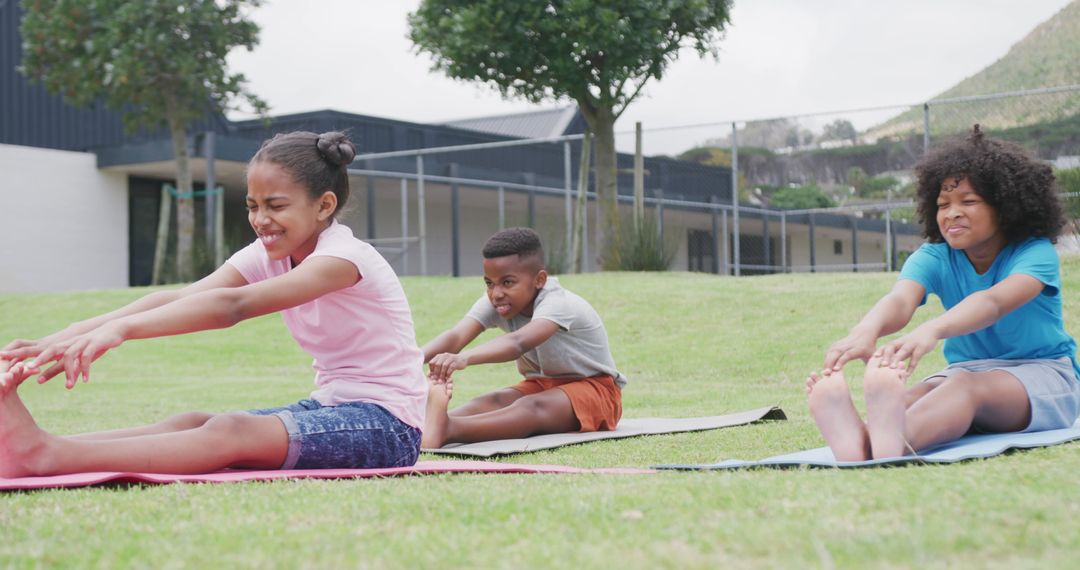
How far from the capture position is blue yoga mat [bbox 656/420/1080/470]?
122 inches

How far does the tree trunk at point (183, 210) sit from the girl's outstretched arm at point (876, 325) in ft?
49.7

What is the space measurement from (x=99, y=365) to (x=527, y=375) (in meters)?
7.88

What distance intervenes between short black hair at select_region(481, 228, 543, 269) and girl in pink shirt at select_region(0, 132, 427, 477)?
1.48 m

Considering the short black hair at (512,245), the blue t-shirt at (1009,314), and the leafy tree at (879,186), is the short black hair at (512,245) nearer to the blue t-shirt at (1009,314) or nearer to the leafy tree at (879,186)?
the blue t-shirt at (1009,314)

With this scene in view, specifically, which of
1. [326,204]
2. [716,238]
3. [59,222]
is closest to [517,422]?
[326,204]

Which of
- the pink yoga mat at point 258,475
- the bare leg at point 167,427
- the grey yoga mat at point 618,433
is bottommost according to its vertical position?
the grey yoga mat at point 618,433

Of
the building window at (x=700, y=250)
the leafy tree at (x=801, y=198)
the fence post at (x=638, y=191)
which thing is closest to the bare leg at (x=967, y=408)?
the fence post at (x=638, y=191)

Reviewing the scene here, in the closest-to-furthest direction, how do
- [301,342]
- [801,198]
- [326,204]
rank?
[326,204], [301,342], [801,198]

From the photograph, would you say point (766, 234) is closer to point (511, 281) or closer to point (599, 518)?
point (511, 281)

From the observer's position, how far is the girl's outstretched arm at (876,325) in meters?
3.22

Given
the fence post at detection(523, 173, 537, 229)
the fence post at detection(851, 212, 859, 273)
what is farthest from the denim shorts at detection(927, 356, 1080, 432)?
the fence post at detection(851, 212, 859, 273)

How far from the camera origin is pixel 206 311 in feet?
9.50

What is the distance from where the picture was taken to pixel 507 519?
7.16 feet

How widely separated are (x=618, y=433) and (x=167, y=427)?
226cm
